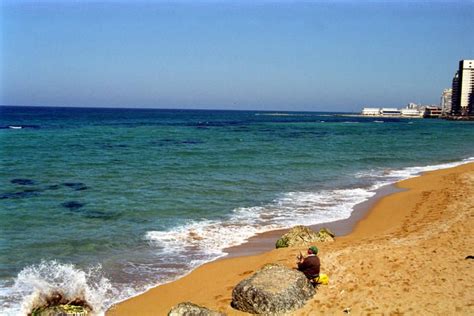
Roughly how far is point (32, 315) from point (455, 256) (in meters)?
9.57

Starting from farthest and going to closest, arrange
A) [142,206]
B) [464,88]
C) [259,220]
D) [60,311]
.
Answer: [464,88]
[142,206]
[259,220]
[60,311]

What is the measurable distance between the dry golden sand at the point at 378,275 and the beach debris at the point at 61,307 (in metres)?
0.68

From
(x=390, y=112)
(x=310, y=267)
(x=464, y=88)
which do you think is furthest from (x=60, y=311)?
(x=390, y=112)

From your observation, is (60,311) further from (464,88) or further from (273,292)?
(464,88)

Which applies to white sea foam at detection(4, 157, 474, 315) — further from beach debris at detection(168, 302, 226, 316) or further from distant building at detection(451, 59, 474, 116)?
distant building at detection(451, 59, 474, 116)

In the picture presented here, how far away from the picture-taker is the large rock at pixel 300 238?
1350cm

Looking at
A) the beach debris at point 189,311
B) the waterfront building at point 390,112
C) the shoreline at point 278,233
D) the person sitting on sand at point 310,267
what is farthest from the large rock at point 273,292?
the waterfront building at point 390,112

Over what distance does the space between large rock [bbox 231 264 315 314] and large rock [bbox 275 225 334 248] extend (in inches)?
159

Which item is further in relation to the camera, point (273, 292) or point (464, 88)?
point (464, 88)

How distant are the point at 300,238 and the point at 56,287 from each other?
277 inches

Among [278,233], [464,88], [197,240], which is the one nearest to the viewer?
[197,240]

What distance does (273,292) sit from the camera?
8781mm

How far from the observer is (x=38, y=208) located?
18016 millimetres

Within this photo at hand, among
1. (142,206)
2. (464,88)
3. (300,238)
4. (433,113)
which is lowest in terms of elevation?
(142,206)
